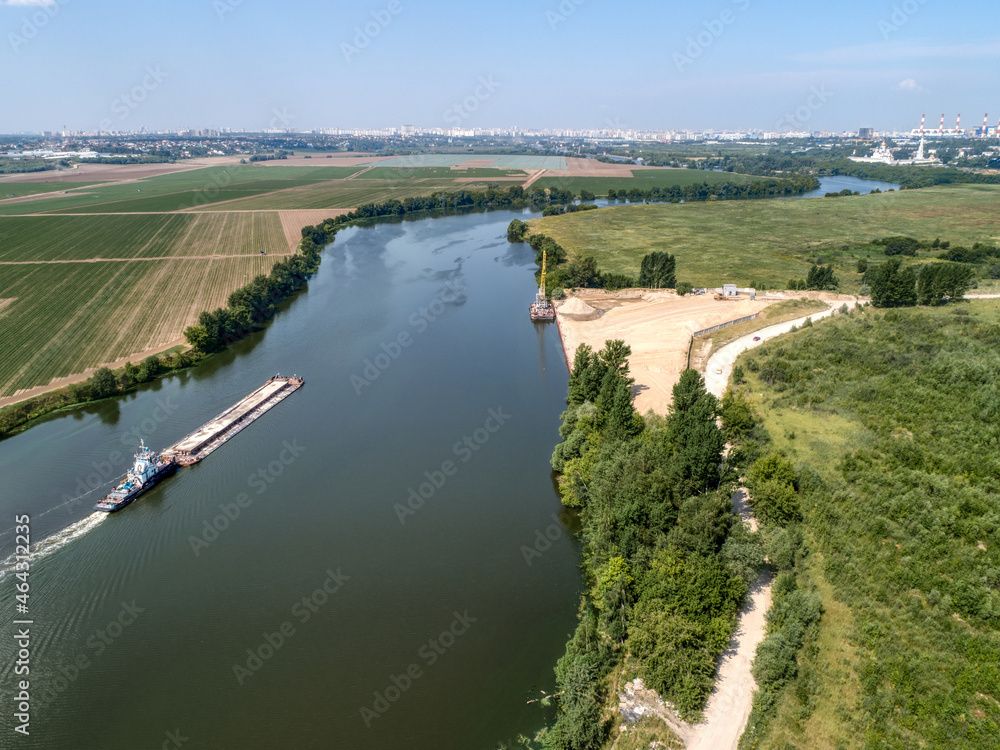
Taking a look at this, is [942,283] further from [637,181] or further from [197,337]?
[637,181]

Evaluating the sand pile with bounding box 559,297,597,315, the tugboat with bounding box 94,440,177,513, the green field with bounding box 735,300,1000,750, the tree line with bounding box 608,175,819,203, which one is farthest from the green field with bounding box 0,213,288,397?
the tree line with bounding box 608,175,819,203

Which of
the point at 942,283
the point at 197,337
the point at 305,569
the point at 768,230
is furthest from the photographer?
the point at 768,230

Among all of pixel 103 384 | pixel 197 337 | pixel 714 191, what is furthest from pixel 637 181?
pixel 103 384

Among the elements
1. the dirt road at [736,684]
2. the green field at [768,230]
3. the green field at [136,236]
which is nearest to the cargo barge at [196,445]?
the dirt road at [736,684]

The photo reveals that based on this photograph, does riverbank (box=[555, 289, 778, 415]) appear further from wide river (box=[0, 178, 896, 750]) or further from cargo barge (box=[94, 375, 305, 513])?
cargo barge (box=[94, 375, 305, 513])

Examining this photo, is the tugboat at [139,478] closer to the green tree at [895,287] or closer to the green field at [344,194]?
the green tree at [895,287]
